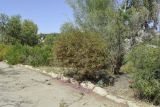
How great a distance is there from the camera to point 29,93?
13516mm

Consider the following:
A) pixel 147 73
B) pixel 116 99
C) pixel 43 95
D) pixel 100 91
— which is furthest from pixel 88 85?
pixel 147 73

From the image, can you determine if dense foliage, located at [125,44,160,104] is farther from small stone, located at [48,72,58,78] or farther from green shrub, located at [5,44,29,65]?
green shrub, located at [5,44,29,65]

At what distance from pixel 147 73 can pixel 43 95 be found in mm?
3890

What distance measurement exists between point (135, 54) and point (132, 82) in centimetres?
103

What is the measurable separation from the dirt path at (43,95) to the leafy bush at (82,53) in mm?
1030

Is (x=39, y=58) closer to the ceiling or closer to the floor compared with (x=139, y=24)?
closer to the floor

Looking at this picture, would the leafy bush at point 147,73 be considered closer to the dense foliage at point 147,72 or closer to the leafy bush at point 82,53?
the dense foliage at point 147,72

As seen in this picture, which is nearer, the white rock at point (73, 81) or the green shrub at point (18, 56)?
the white rock at point (73, 81)

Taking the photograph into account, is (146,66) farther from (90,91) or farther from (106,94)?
(90,91)

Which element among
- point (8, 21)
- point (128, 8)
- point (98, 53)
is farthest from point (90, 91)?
point (8, 21)

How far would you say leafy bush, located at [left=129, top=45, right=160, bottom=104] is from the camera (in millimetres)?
12094

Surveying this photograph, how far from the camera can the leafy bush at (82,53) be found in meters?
15.6

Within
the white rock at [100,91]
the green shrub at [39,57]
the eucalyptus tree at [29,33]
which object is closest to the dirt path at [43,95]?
the white rock at [100,91]

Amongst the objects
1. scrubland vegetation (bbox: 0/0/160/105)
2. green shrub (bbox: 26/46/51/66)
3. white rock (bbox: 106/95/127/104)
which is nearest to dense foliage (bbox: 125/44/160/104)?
scrubland vegetation (bbox: 0/0/160/105)
